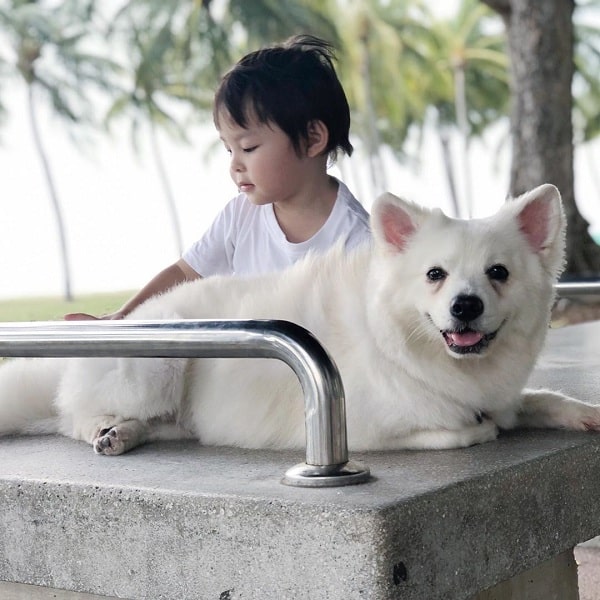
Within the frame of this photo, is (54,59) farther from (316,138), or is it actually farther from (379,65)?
(316,138)

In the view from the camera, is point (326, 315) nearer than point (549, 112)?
Yes

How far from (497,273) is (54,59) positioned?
95.3 feet

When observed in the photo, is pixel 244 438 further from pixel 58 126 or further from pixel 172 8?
pixel 58 126

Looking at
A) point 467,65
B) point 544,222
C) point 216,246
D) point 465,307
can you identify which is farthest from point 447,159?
point 465,307

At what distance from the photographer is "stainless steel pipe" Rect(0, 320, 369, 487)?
186 centimetres

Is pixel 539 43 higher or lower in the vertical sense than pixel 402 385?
higher

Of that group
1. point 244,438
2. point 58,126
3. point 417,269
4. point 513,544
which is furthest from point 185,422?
point 58,126

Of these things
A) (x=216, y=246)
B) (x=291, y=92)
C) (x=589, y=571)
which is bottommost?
(x=589, y=571)

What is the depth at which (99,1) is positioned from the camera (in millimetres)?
29109

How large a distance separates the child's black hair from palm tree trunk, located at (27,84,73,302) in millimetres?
25704

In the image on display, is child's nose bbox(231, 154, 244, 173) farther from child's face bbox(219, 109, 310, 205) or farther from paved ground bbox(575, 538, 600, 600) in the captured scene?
paved ground bbox(575, 538, 600, 600)

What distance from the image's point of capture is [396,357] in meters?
2.27

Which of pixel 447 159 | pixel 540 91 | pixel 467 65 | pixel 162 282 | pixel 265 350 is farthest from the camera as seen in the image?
pixel 447 159

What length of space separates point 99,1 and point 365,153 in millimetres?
11003
